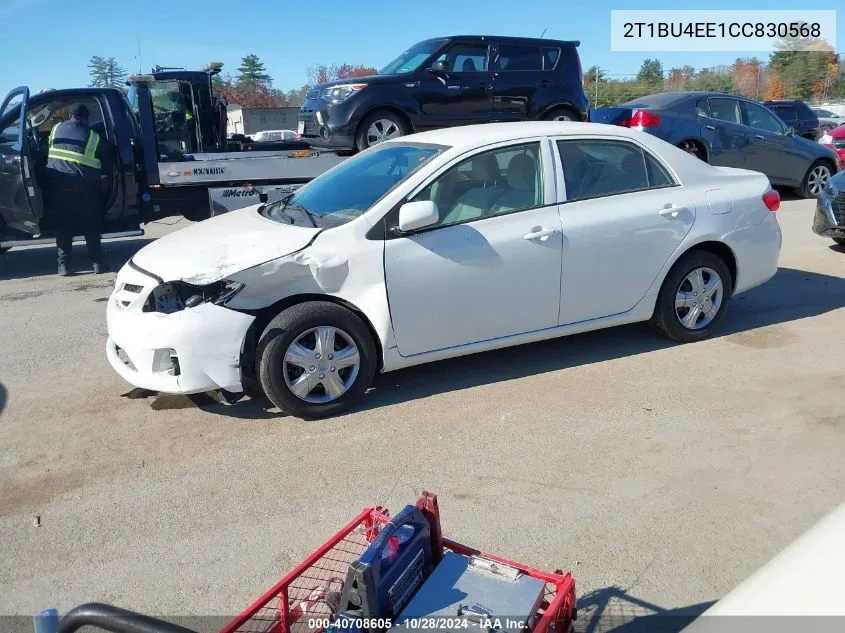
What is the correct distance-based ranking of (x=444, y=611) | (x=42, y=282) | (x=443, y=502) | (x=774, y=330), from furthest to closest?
(x=42, y=282) → (x=774, y=330) → (x=443, y=502) → (x=444, y=611)

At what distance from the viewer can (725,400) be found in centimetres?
464

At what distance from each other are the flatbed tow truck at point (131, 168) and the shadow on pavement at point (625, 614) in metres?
7.79

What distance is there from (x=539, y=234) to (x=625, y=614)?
8.62 ft

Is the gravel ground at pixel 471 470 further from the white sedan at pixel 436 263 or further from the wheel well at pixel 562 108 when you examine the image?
the wheel well at pixel 562 108

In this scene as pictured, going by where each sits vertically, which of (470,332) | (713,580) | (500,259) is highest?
(500,259)

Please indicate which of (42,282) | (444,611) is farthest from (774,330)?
(42,282)

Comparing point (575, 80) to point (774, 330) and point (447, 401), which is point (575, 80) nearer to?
point (774, 330)

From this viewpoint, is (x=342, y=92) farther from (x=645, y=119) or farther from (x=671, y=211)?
(x=671, y=211)

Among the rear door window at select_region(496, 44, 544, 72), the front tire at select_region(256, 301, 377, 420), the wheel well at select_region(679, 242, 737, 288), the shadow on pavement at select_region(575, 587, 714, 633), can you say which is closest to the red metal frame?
the shadow on pavement at select_region(575, 587, 714, 633)

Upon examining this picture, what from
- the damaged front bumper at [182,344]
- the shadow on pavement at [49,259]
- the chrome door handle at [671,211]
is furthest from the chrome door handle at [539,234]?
the shadow on pavement at [49,259]

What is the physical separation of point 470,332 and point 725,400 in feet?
5.36

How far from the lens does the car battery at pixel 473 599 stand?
214 cm

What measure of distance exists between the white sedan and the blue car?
5.92 meters

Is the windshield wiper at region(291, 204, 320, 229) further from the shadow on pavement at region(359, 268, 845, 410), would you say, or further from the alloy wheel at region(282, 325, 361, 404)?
the shadow on pavement at region(359, 268, 845, 410)
